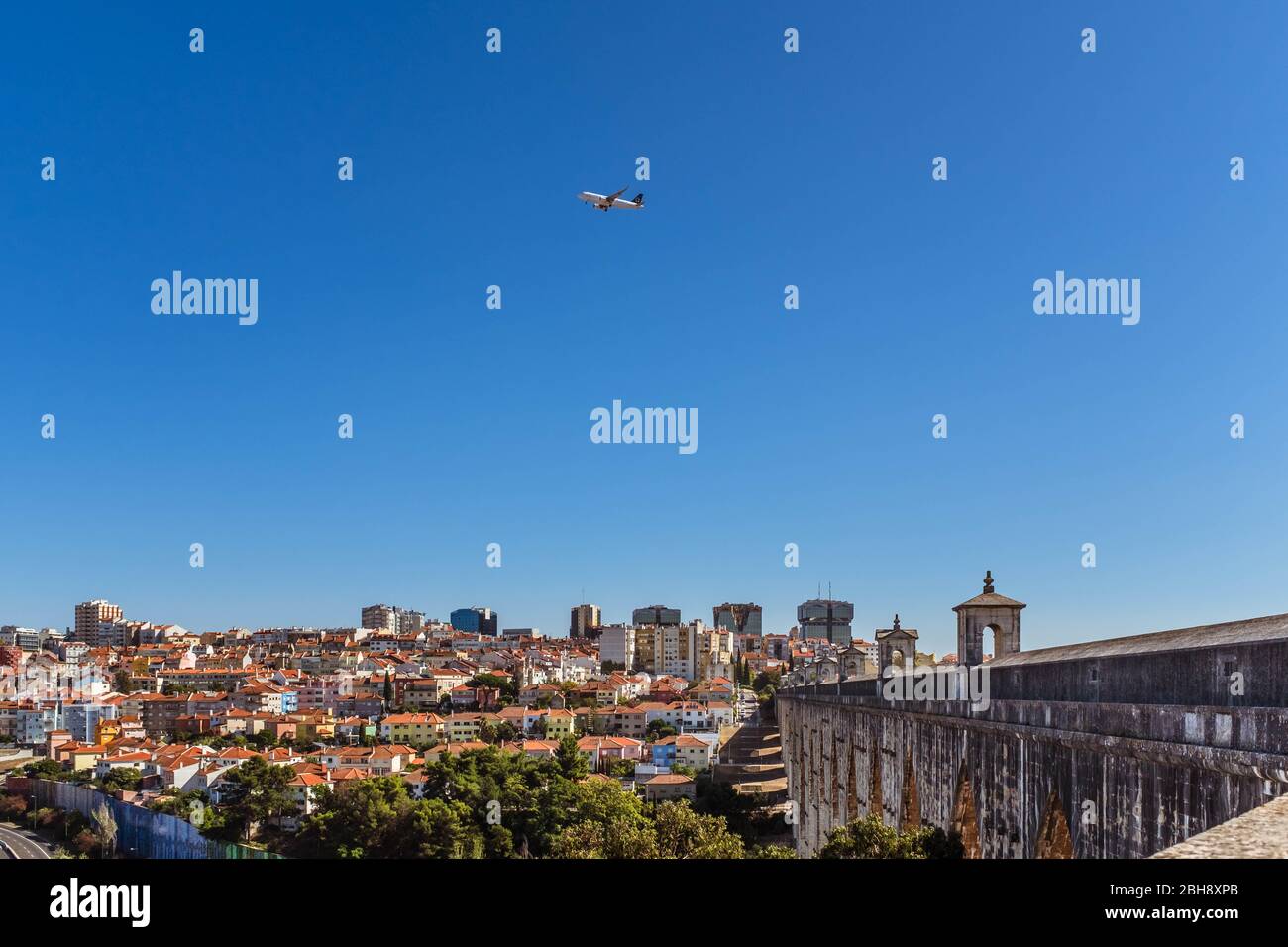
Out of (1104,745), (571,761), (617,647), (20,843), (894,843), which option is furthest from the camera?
(617,647)

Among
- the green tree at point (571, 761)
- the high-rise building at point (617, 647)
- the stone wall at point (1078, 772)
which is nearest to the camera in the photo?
the stone wall at point (1078, 772)

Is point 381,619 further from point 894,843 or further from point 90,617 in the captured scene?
point 894,843

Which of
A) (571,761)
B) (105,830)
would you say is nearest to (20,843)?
(105,830)

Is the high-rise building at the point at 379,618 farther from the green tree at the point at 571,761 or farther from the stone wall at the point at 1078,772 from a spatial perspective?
the stone wall at the point at 1078,772

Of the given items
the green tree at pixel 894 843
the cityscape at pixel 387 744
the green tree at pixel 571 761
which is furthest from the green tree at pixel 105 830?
the green tree at pixel 894 843

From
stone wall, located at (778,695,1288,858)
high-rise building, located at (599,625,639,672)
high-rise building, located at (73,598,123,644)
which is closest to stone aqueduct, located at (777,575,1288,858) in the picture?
stone wall, located at (778,695,1288,858)

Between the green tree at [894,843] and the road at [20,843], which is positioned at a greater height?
the green tree at [894,843]

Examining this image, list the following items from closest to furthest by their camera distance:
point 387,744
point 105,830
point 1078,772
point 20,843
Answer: point 1078,772, point 105,830, point 20,843, point 387,744

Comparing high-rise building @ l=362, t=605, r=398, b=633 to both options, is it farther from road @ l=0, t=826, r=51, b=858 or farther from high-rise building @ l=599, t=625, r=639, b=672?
road @ l=0, t=826, r=51, b=858
